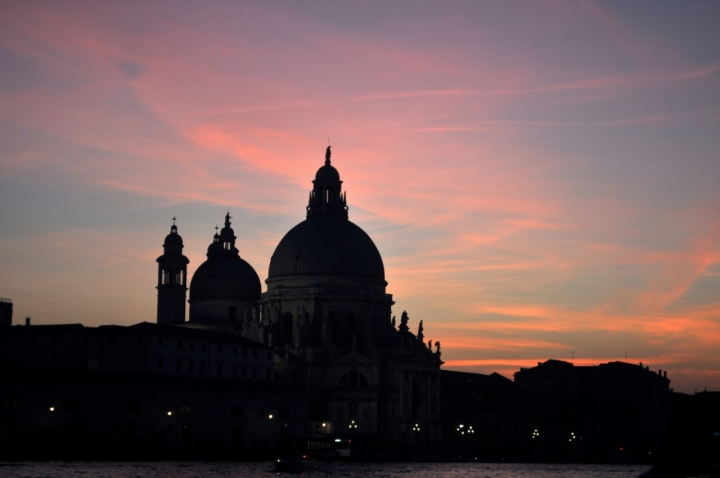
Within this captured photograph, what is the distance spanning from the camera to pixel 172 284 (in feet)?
459

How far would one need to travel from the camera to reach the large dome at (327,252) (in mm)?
130500

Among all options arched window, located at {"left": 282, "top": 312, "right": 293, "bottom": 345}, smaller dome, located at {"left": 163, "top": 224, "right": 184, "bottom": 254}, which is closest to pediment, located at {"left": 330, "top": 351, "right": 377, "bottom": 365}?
arched window, located at {"left": 282, "top": 312, "right": 293, "bottom": 345}

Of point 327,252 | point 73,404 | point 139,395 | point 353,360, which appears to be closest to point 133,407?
point 139,395

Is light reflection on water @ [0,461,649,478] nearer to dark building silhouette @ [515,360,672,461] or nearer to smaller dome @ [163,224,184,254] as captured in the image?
dark building silhouette @ [515,360,672,461]

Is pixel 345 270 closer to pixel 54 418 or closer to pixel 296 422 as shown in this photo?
pixel 296 422

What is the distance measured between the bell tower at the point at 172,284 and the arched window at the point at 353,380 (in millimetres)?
25403

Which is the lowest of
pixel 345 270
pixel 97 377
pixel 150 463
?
pixel 150 463

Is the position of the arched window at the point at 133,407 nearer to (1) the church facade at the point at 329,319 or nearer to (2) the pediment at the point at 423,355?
(1) the church facade at the point at 329,319

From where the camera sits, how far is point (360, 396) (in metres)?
122

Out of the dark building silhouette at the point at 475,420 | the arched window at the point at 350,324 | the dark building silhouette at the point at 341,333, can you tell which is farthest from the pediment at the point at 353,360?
the dark building silhouette at the point at 475,420

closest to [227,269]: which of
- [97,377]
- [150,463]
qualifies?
[97,377]

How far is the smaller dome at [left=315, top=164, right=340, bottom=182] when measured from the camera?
449ft

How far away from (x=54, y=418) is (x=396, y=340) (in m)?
53.7

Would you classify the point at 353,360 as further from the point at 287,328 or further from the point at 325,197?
the point at 325,197
